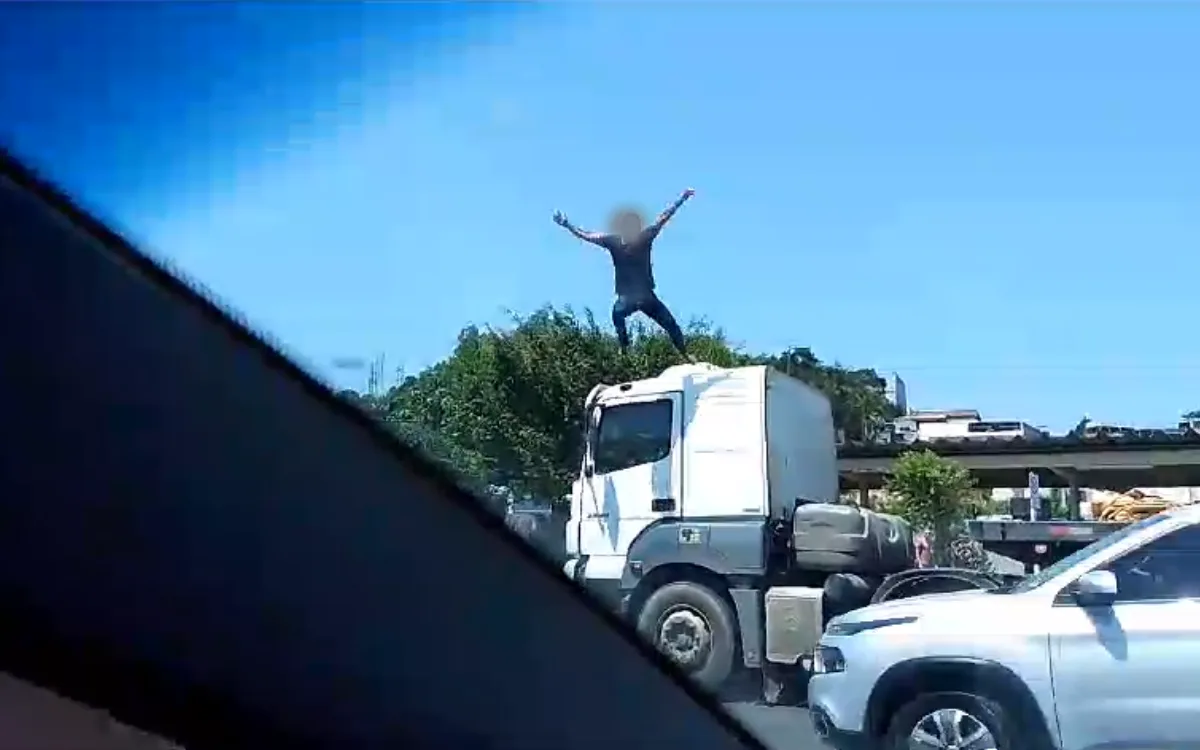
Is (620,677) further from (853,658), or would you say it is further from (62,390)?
(853,658)

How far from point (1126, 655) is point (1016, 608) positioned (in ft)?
1.83

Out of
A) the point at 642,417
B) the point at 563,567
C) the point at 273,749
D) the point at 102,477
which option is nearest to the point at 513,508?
the point at 563,567

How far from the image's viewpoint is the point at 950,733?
630 centimetres

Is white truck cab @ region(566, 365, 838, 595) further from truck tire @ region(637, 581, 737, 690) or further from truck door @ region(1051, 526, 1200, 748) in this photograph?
truck door @ region(1051, 526, 1200, 748)

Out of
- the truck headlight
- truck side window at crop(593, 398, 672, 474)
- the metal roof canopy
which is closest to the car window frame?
the truck headlight

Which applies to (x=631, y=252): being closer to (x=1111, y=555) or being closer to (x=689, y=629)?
(x=1111, y=555)

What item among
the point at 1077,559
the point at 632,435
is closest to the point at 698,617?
the point at 632,435

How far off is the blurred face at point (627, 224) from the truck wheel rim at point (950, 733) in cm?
282

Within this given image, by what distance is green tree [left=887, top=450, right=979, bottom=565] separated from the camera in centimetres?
1462

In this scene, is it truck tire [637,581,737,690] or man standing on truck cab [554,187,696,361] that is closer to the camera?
man standing on truck cab [554,187,696,361]

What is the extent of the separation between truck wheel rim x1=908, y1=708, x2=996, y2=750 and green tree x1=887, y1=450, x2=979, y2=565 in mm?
7617

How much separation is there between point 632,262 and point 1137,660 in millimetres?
3138

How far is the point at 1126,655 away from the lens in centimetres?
611

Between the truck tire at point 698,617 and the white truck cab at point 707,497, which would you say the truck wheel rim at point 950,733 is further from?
the white truck cab at point 707,497
